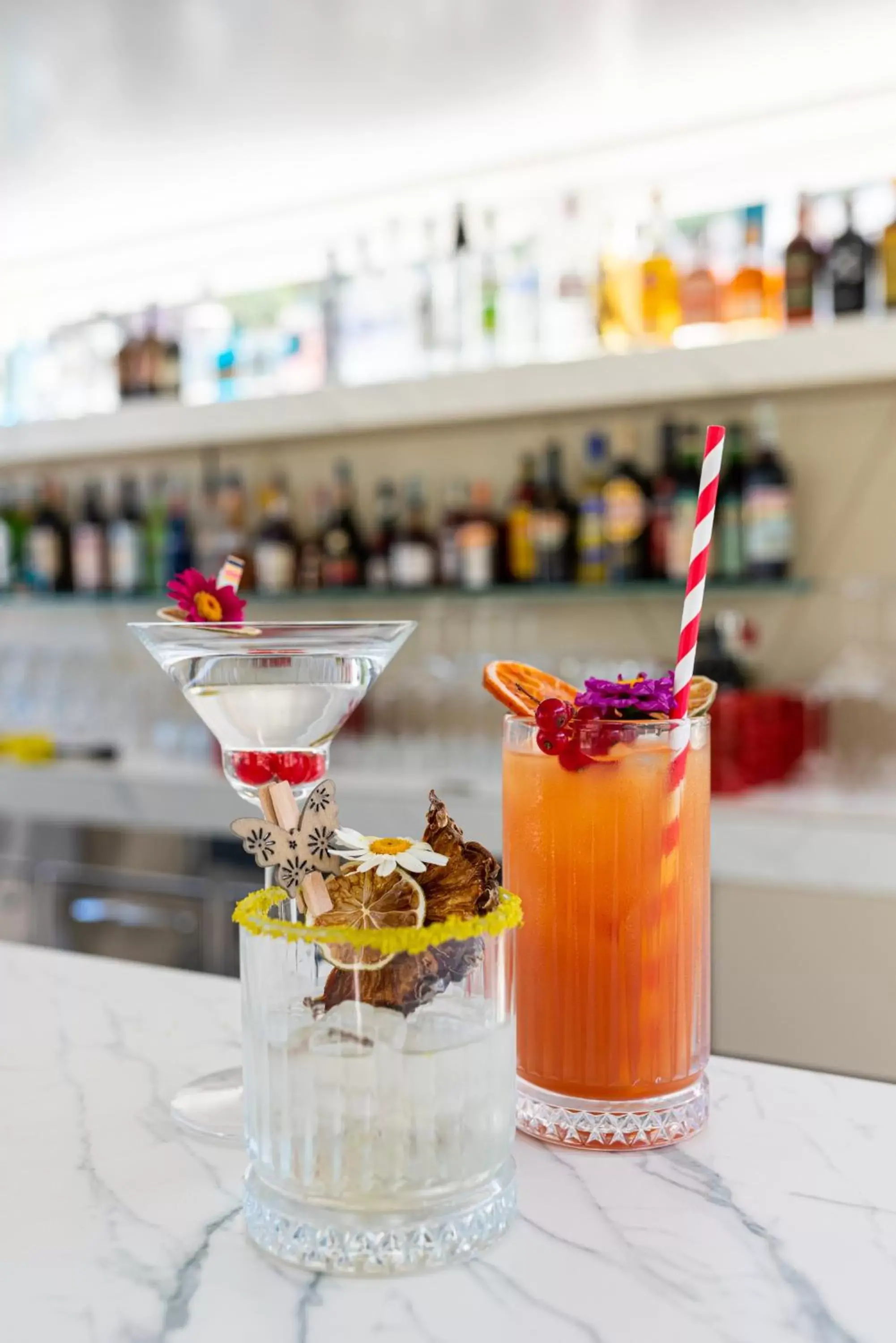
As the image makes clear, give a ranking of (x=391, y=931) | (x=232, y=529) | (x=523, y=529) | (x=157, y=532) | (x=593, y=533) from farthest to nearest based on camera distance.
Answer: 1. (x=157, y=532)
2. (x=232, y=529)
3. (x=523, y=529)
4. (x=593, y=533)
5. (x=391, y=931)

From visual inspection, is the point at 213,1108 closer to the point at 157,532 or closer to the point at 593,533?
the point at 593,533

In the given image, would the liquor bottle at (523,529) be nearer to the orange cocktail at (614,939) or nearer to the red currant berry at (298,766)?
the red currant berry at (298,766)

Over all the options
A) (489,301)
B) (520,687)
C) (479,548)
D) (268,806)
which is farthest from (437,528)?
(268,806)

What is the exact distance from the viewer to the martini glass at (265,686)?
69cm

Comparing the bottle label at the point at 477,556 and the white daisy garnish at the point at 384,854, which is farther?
the bottle label at the point at 477,556

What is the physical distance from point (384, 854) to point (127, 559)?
2.50 metres

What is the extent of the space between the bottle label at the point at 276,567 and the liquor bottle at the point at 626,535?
0.76 meters

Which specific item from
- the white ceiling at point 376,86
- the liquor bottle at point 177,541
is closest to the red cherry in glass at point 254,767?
the white ceiling at point 376,86

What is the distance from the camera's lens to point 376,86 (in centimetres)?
211

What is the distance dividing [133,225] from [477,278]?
0.92 meters

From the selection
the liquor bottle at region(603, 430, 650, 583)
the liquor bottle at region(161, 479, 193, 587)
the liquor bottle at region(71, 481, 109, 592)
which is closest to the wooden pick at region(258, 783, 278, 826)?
the liquor bottle at region(603, 430, 650, 583)

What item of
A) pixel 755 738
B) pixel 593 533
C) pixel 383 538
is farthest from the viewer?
pixel 383 538

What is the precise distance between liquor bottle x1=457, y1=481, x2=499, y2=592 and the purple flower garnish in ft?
6.06

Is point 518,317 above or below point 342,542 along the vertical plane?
above
